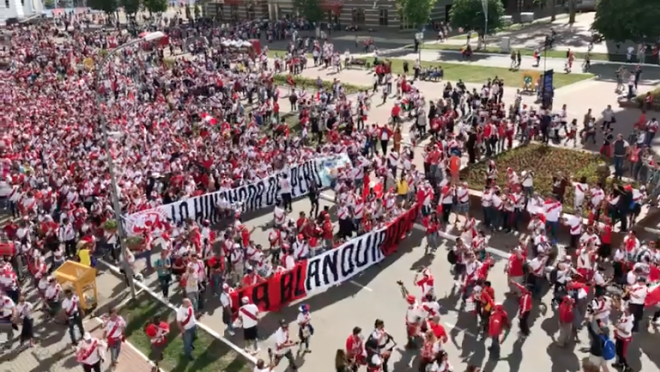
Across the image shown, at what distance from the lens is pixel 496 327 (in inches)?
534

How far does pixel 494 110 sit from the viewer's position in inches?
1176

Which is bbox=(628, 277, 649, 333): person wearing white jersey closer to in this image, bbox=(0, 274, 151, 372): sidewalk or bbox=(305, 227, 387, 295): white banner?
bbox=(305, 227, 387, 295): white banner

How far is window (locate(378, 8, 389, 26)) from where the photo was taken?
6862cm

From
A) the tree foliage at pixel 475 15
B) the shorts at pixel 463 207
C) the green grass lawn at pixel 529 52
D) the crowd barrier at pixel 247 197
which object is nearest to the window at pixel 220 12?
the green grass lawn at pixel 529 52

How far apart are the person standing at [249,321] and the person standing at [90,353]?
2.99m

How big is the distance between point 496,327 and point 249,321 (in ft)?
17.4

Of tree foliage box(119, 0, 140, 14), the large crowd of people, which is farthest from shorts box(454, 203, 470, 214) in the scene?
tree foliage box(119, 0, 140, 14)

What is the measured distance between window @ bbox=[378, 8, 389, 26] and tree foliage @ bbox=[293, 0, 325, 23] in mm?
6061

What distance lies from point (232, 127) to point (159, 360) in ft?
62.0

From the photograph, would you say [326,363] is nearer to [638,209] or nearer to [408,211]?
[408,211]

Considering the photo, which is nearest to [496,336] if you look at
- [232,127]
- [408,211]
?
[408,211]

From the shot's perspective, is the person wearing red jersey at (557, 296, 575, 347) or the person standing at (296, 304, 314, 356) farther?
the person standing at (296, 304, 314, 356)

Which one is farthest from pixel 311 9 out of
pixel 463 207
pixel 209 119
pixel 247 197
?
pixel 463 207

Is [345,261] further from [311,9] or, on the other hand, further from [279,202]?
[311,9]
